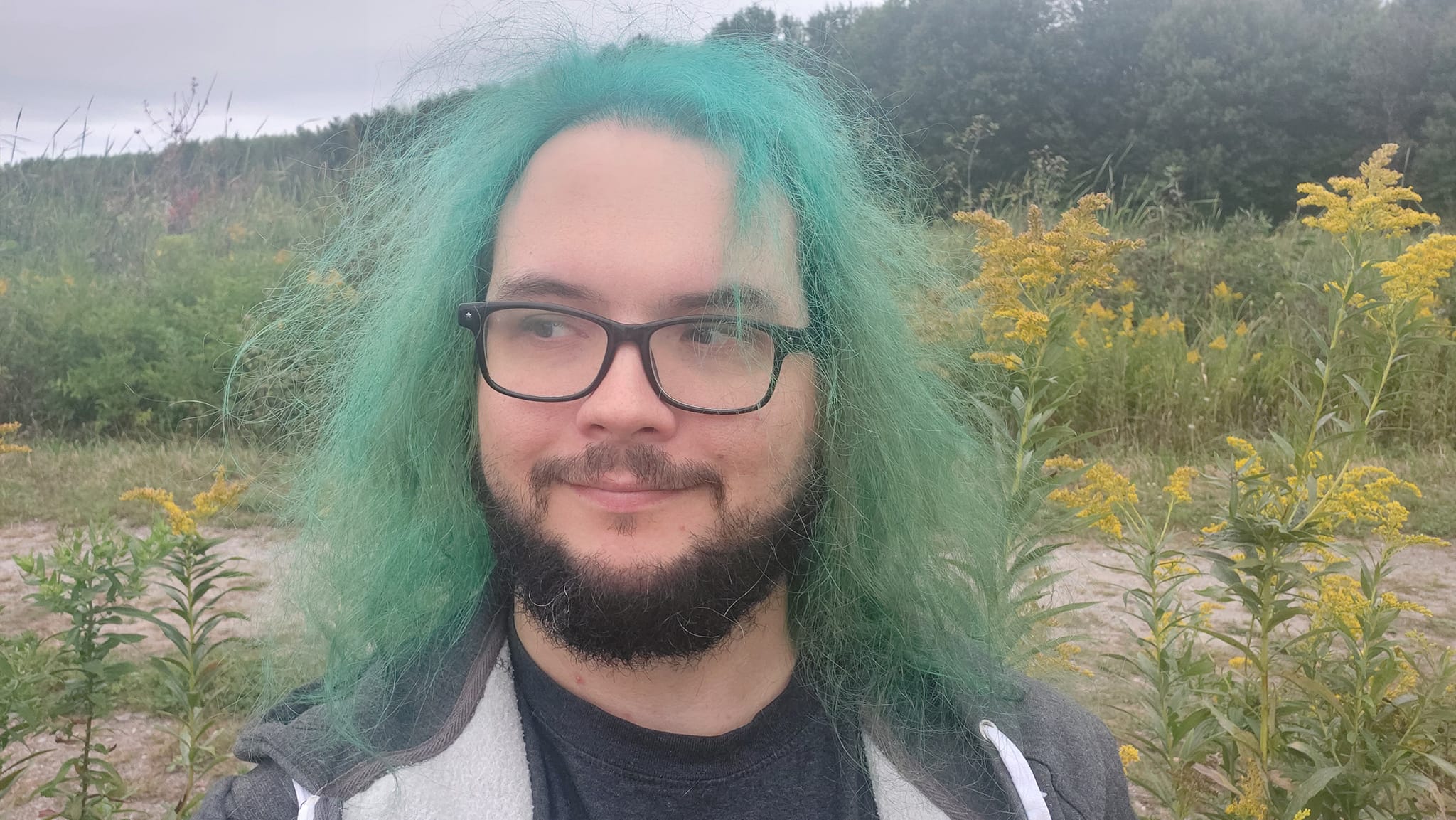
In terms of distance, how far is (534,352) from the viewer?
1309mm

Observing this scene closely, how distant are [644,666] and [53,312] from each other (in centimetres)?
676

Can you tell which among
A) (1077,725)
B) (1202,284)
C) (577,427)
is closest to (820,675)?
(1077,725)

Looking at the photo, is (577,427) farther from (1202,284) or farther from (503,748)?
(1202,284)

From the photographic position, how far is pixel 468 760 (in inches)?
48.2

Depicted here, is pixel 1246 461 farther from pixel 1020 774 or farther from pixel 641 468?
pixel 641 468

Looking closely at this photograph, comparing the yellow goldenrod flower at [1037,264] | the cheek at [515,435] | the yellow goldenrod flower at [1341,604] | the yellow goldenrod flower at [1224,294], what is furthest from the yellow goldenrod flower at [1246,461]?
the yellow goldenrod flower at [1224,294]

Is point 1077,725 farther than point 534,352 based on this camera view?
Yes

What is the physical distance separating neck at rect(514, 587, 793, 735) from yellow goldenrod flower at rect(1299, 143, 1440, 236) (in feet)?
5.31

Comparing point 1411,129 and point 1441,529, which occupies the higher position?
point 1411,129

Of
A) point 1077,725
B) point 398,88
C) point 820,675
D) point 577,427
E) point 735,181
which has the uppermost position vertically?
point 398,88

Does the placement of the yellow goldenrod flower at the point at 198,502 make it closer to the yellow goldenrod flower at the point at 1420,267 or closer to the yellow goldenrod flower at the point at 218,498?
the yellow goldenrod flower at the point at 218,498

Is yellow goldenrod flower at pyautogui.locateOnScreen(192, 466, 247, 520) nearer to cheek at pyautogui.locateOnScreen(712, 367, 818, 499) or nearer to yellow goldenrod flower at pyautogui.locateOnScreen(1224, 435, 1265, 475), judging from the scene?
cheek at pyautogui.locateOnScreen(712, 367, 818, 499)

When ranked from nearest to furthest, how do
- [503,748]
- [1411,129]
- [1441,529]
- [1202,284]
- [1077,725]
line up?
[503,748] → [1077,725] → [1441,529] → [1202,284] → [1411,129]

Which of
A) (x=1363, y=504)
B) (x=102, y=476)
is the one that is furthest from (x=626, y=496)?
(x=102, y=476)
